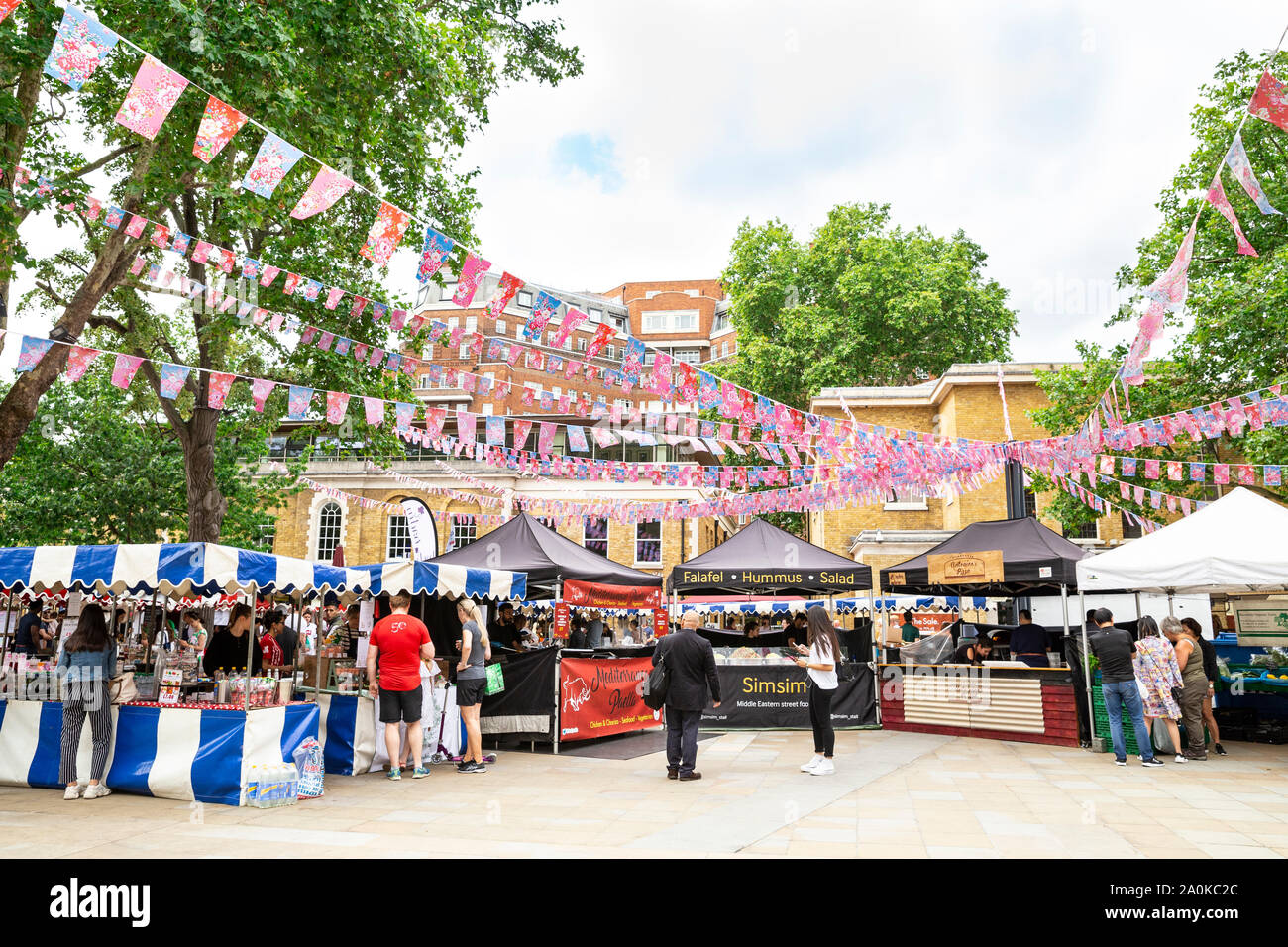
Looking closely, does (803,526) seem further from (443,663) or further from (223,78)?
(223,78)

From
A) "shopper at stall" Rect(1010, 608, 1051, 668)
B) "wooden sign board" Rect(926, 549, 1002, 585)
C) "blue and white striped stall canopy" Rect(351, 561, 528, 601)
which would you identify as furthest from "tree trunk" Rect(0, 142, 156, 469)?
"shopper at stall" Rect(1010, 608, 1051, 668)

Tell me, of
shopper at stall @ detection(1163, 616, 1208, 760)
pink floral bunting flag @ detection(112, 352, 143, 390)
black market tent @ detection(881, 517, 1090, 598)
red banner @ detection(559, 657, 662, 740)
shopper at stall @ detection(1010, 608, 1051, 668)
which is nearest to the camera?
pink floral bunting flag @ detection(112, 352, 143, 390)

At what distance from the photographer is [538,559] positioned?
1145cm

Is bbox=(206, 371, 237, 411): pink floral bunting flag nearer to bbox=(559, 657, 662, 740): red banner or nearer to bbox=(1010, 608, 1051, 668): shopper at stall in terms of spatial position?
bbox=(559, 657, 662, 740): red banner

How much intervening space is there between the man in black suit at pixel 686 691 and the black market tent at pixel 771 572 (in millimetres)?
4142

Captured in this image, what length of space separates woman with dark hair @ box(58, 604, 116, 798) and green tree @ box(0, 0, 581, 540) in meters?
4.37

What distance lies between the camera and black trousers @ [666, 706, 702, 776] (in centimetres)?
862

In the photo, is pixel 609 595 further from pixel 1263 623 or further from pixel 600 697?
pixel 1263 623

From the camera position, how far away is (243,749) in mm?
7195

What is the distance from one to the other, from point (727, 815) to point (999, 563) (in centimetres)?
716

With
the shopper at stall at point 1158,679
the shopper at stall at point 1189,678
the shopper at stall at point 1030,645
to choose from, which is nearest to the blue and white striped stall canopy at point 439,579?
the shopper at stall at point 1030,645

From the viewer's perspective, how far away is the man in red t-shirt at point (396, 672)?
8586mm

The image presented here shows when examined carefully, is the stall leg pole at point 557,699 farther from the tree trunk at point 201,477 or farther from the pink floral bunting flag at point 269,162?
the tree trunk at point 201,477

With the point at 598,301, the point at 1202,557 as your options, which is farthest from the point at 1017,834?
the point at 598,301
